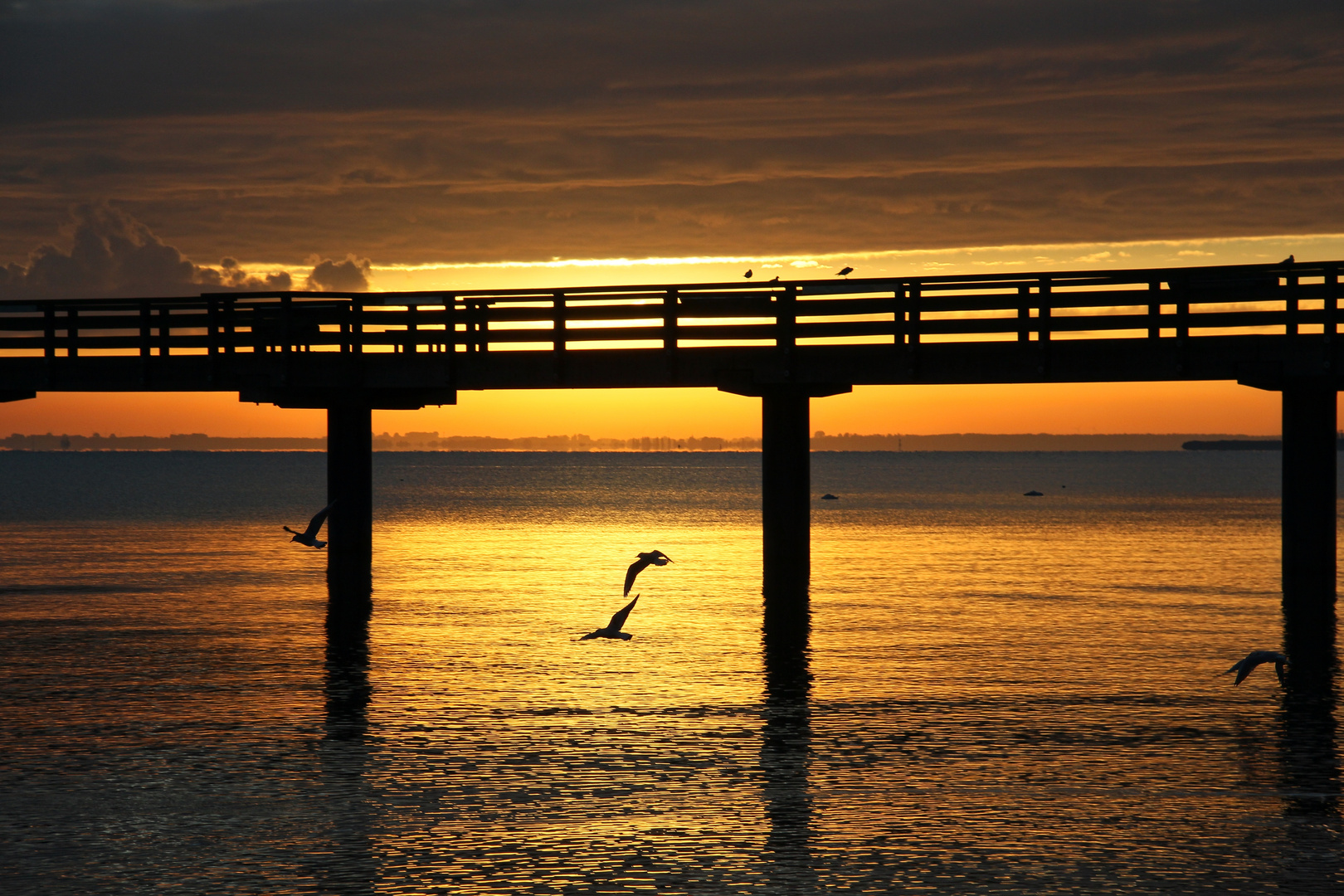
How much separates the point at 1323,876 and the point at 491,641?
1320cm

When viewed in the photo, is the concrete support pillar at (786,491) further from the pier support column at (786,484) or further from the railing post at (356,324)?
the railing post at (356,324)

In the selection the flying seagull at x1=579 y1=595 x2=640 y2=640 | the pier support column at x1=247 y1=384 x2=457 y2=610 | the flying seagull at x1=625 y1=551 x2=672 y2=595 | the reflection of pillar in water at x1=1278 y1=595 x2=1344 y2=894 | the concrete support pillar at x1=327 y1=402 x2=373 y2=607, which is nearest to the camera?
the reflection of pillar in water at x1=1278 y1=595 x2=1344 y2=894

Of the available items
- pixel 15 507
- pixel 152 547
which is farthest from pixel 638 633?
pixel 15 507

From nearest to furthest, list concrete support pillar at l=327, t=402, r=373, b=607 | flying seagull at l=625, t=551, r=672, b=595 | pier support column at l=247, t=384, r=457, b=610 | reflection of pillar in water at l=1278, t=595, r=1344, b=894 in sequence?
reflection of pillar in water at l=1278, t=595, r=1344, b=894 < flying seagull at l=625, t=551, r=672, b=595 < pier support column at l=247, t=384, r=457, b=610 < concrete support pillar at l=327, t=402, r=373, b=607

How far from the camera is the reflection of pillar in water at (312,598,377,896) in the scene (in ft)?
33.2

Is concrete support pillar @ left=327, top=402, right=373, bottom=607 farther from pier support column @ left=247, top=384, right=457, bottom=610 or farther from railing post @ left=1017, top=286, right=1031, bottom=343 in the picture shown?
railing post @ left=1017, top=286, right=1031, bottom=343

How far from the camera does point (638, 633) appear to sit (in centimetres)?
2228

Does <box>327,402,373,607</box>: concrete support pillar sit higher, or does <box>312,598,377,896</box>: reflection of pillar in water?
<box>327,402,373,607</box>: concrete support pillar

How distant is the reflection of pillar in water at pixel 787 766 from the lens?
1027 cm

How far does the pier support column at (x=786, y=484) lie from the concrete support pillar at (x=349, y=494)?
25.5ft

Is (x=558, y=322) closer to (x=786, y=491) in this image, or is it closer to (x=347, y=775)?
(x=786, y=491)

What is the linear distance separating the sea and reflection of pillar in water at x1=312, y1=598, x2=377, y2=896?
1.7 inches

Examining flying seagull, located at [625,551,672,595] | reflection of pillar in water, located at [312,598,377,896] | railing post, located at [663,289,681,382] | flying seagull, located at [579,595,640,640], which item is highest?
railing post, located at [663,289,681,382]

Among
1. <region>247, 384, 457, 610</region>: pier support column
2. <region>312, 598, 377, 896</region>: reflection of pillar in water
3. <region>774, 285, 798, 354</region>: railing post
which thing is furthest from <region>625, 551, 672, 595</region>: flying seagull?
<region>247, 384, 457, 610</region>: pier support column
